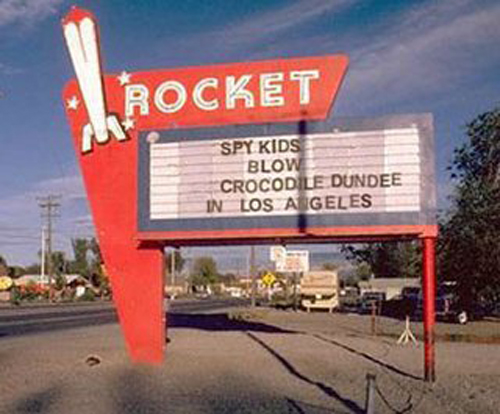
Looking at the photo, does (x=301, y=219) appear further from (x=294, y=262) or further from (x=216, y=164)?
(x=294, y=262)

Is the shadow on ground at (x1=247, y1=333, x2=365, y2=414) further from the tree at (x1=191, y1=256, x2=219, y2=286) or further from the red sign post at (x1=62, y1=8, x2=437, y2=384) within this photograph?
the tree at (x1=191, y1=256, x2=219, y2=286)

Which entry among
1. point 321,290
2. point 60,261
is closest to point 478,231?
point 321,290

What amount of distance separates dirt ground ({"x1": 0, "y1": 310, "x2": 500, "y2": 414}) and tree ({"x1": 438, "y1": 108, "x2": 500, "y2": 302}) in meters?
16.0

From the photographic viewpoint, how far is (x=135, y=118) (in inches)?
725

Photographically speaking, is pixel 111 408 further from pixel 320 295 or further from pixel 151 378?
pixel 320 295

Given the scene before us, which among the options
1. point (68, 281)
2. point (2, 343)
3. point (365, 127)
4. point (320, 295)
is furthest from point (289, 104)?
Result: point (68, 281)

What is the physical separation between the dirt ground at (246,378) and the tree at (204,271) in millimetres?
147182

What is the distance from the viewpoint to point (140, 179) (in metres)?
17.9

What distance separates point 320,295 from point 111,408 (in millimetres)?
44899

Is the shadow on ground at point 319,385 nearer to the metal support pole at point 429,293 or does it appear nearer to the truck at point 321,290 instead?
the metal support pole at point 429,293

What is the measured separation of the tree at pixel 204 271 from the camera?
172212mm

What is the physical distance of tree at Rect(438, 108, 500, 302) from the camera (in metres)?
40.6

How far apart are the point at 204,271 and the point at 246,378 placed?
16191 centimetres

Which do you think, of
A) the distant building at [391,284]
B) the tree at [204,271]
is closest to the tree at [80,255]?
the tree at [204,271]
